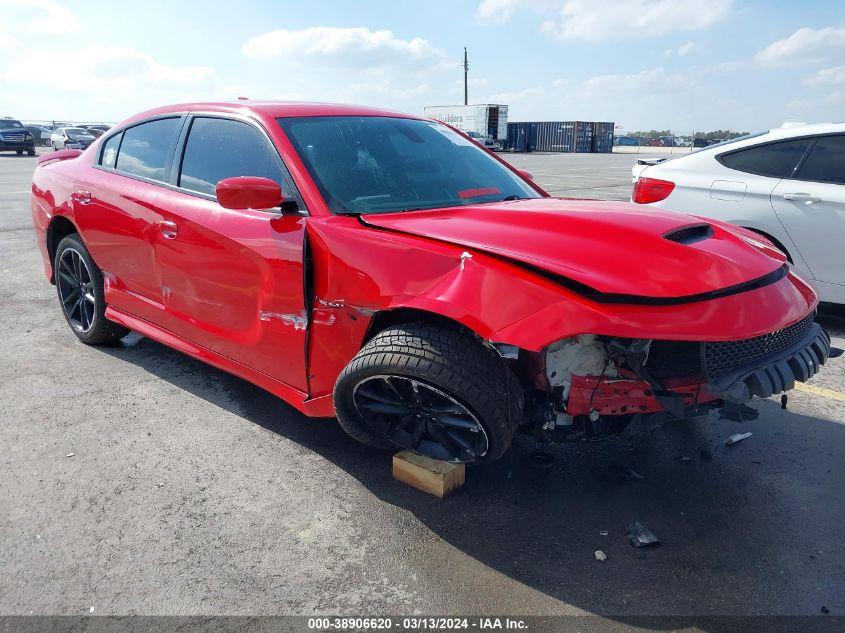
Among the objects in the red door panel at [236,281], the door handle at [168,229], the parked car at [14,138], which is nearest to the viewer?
the red door panel at [236,281]

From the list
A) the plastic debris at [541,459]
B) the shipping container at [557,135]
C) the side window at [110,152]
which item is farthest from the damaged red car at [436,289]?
the shipping container at [557,135]

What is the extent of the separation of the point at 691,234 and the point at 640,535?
122cm

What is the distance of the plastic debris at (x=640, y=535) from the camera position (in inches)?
98.7

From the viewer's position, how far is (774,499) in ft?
9.27

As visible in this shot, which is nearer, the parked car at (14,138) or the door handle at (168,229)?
the door handle at (168,229)

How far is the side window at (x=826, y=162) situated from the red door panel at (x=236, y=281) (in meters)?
4.00

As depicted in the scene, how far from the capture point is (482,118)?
47.9m

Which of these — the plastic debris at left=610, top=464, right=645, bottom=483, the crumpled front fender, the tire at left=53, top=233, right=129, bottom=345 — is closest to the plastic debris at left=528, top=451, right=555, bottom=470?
the plastic debris at left=610, top=464, right=645, bottom=483

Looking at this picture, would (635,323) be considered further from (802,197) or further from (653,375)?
(802,197)

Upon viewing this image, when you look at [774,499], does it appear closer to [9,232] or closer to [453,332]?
[453,332]

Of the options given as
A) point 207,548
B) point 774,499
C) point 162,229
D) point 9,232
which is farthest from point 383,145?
point 9,232

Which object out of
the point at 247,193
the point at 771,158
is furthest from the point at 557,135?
the point at 247,193

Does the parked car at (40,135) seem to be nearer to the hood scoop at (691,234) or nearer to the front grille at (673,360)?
the hood scoop at (691,234)

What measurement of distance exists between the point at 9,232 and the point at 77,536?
8341 mm
